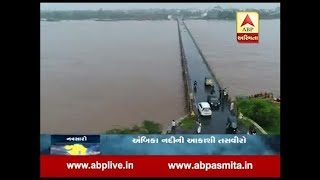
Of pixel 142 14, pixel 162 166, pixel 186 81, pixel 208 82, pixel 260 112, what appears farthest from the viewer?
pixel 186 81

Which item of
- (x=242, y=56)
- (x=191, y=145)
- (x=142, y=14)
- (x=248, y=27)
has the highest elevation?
(x=142, y=14)

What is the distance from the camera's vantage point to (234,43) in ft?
22.6

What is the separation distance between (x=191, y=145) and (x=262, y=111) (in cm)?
88

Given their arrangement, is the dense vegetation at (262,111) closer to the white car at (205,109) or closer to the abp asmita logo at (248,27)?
the white car at (205,109)

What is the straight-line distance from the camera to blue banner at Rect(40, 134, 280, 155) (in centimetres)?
655

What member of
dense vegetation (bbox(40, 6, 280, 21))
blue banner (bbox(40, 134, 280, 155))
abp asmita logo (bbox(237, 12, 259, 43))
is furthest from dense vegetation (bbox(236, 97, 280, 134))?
dense vegetation (bbox(40, 6, 280, 21))

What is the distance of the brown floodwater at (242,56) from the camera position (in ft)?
22.0

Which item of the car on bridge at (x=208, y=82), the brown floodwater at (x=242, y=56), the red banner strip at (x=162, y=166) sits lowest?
the red banner strip at (x=162, y=166)

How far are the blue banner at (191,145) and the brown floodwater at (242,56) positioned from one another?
591 mm

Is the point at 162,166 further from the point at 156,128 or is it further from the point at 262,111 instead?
the point at 262,111

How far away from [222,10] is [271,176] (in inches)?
73.4

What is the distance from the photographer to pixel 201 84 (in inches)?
283

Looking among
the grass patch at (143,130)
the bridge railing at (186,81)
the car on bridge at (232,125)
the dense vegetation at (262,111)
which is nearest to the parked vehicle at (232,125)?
the car on bridge at (232,125)

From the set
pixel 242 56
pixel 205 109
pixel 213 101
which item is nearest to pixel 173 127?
pixel 205 109
